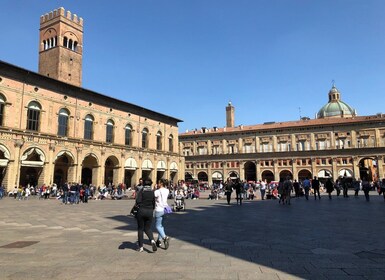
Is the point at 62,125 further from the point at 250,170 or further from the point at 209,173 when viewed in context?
the point at 250,170

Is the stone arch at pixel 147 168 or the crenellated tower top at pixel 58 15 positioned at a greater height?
the crenellated tower top at pixel 58 15

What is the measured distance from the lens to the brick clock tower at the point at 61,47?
45909mm

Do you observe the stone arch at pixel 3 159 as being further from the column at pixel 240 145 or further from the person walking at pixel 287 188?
the column at pixel 240 145

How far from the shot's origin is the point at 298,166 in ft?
192

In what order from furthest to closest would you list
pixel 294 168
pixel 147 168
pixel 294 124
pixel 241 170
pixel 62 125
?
pixel 241 170 → pixel 294 124 → pixel 294 168 → pixel 147 168 → pixel 62 125

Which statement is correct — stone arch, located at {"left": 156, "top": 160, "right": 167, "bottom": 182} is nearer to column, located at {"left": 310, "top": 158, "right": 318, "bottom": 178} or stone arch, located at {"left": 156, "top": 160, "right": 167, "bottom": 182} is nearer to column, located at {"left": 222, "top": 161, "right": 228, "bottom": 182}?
column, located at {"left": 222, "top": 161, "right": 228, "bottom": 182}

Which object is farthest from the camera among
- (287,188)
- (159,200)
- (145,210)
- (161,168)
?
(161,168)

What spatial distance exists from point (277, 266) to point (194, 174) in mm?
63474

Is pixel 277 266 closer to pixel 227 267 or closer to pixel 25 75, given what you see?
pixel 227 267

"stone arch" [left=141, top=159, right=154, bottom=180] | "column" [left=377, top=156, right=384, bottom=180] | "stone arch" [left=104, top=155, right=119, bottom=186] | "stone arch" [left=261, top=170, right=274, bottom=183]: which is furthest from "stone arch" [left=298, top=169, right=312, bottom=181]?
"stone arch" [left=104, top=155, right=119, bottom=186]

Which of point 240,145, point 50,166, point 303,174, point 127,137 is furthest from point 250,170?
point 50,166

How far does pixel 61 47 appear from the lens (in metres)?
46.0

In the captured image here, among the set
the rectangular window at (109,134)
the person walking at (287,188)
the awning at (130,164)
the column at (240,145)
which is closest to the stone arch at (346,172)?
the column at (240,145)

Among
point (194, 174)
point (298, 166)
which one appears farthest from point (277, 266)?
point (194, 174)
